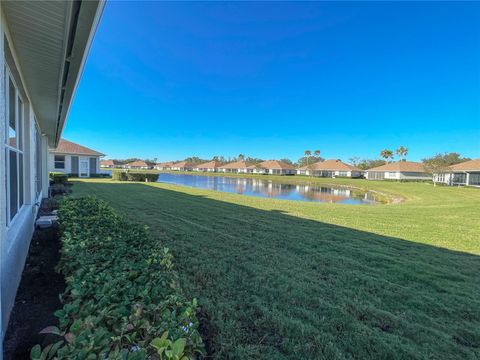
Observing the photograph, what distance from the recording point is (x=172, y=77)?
1260 inches

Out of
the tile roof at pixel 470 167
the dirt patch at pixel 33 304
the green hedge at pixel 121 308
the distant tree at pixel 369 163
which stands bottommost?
the dirt patch at pixel 33 304

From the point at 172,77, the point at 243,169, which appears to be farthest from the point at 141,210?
the point at 243,169

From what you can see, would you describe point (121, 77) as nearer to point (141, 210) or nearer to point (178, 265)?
point (141, 210)

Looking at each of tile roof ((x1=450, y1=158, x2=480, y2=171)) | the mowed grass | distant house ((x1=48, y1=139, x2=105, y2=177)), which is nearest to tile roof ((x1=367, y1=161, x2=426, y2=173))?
tile roof ((x1=450, y1=158, x2=480, y2=171))

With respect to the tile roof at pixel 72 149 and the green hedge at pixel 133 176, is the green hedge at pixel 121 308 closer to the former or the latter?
the green hedge at pixel 133 176

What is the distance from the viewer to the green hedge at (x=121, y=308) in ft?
3.74

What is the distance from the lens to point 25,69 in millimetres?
3678

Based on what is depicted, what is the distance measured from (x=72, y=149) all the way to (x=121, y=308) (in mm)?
32937

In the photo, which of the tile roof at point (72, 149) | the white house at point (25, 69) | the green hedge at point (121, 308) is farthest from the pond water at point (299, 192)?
the green hedge at point (121, 308)

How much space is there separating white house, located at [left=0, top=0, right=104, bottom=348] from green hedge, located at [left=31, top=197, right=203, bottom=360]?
2.32ft

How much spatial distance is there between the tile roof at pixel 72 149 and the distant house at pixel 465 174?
155 ft

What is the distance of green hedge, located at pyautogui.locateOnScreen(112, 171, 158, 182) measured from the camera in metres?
24.9

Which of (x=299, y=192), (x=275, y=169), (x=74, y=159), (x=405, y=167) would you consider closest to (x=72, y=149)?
(x=74, y=159)

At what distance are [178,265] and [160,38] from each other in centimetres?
2057
